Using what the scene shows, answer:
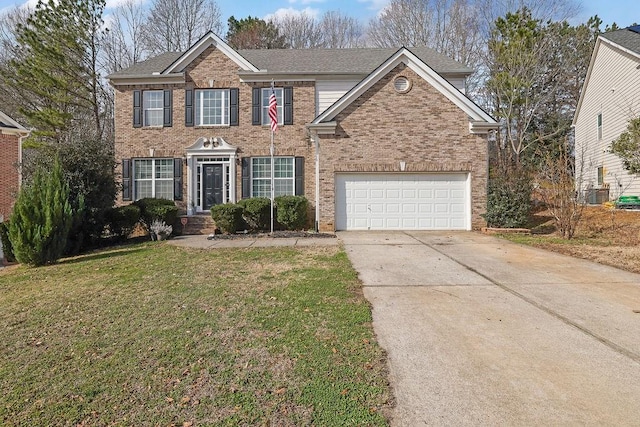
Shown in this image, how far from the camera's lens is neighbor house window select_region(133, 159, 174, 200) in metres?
15.7

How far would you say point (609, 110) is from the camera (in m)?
19.7

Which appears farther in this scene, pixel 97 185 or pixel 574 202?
pixel 97 185

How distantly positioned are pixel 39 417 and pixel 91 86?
2624cm

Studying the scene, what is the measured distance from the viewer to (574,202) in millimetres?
11125

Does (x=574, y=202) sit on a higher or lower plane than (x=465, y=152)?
lower

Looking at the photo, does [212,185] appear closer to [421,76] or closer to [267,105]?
[267,105]

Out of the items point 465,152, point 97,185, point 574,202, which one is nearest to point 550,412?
point 574,202

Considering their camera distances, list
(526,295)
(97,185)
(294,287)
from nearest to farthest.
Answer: (526,295) < (294,287) < (97,185)

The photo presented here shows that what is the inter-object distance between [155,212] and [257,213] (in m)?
3.41

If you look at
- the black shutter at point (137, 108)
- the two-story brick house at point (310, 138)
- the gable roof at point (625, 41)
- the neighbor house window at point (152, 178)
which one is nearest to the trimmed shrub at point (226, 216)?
the two-story brick house at point (310, 138)

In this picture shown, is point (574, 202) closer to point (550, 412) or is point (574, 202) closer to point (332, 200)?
point (332, 200)

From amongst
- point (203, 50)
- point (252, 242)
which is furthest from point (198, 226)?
point (203, 50)

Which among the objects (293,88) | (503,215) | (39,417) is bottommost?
(39,417)

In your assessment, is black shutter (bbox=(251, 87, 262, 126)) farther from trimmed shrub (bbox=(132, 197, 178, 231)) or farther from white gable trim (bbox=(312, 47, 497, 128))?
trimmed shrub (bbox=(132, 197, 178, 231))
